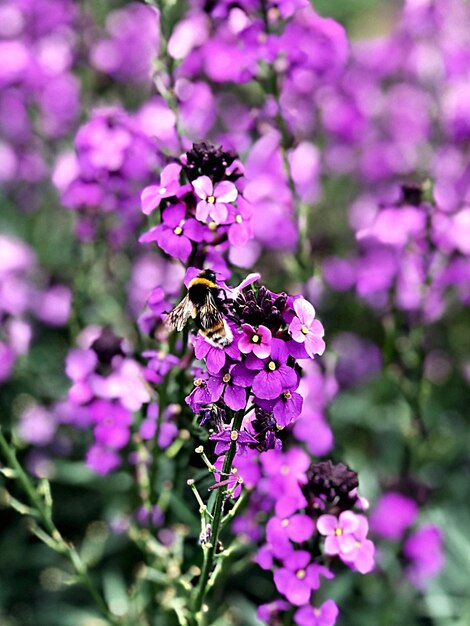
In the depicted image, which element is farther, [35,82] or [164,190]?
[35,82]

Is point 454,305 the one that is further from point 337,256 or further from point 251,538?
point 251,538

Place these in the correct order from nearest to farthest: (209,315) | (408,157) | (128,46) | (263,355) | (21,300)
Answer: (263,355), (209,315), (21,300), (128,46), (408,157)

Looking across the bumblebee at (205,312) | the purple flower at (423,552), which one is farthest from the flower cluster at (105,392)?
the purple flower at (423,552)

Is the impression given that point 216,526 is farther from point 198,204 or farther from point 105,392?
point 105,392

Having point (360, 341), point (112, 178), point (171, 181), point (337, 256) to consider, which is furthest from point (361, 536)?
point (337, 256)

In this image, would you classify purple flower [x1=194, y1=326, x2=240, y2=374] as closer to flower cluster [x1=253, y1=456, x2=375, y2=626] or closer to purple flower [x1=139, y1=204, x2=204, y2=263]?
purple flower [x1=139, y1=204, x2=204, y2=263]

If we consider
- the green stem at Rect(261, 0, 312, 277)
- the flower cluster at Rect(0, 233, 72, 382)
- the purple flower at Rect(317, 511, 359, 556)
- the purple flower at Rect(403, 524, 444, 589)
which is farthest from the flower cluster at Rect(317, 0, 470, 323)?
the flower cluster at Rect(0, 233, 72, 382)

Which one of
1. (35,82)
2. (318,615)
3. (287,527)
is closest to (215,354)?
(287,527)
